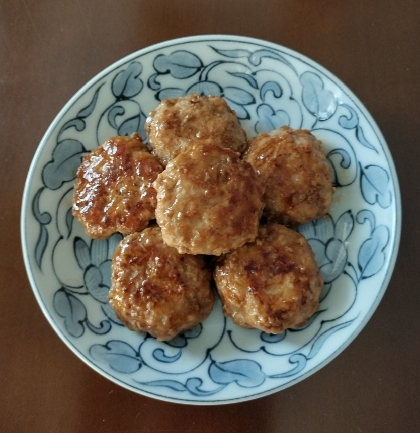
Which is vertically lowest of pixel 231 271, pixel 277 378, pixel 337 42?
pixel 277 378

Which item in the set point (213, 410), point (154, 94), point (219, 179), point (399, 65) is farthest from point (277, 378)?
point (399, 65)

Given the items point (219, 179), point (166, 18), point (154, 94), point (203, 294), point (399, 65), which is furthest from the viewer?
point (166, 18)

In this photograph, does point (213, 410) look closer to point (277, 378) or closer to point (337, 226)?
Result: point (277, 378)

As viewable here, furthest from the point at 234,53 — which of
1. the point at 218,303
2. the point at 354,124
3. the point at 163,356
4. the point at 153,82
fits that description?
the point at 163,356

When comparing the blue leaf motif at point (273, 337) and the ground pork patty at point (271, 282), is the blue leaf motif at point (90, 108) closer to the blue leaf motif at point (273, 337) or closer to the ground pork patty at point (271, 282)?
the ground pork patty at point (271, 282)

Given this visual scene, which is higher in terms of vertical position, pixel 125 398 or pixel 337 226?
pixel 337 226

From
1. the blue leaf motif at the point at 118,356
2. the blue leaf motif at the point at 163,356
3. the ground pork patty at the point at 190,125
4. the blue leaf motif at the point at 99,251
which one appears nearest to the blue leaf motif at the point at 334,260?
the ground pork patty at the point at 190,125

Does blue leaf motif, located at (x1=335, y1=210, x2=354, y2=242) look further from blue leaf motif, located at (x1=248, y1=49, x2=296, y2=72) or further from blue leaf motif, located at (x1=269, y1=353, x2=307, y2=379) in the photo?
blue leaf motif, located at (x1=248, y1=49, x2=296, y2=72)

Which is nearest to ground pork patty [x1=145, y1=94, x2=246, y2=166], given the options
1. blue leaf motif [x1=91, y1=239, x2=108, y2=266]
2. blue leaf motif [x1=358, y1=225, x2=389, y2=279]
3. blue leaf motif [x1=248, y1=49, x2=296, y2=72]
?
blue leaf motif [x1=248, y1=49, x2=296, y2=72]
